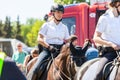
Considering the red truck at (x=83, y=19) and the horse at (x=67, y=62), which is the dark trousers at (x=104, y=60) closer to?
the horse at (x=67, y=62)

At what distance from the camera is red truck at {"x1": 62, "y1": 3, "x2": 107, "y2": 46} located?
1383 centimetres

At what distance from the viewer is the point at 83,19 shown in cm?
1402

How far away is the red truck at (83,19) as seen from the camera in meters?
13.8

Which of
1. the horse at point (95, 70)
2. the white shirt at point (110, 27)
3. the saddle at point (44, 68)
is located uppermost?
the white shirt at point (110, 27)

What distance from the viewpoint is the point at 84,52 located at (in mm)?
9312

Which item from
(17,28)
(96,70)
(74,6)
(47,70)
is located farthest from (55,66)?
(17,28)

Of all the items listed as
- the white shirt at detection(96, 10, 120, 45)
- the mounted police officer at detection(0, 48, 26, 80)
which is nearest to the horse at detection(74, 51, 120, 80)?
the white shirt at detection(96, 10, 120, 45)

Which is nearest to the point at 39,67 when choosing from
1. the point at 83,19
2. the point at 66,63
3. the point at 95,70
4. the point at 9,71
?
the point at 66,63

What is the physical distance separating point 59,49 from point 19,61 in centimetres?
601

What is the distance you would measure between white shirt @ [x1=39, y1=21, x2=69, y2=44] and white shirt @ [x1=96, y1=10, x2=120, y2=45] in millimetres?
2247

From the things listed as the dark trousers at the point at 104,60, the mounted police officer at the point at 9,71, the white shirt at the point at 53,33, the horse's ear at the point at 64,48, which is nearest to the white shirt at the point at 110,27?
the dark trousers at the point at 104,60

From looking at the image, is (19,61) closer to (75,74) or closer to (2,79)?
(75,74)

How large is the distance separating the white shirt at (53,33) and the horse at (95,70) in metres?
1.34

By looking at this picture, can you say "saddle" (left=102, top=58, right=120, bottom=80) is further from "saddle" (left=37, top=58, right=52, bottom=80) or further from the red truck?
the red truck
